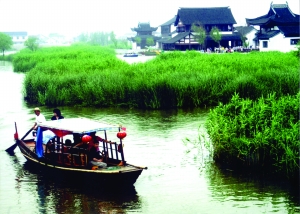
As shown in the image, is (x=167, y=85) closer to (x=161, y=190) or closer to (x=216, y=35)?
(x=161, y=190)

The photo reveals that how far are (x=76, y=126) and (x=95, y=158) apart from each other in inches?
39.6

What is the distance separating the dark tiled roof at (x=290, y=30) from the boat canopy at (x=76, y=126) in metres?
49.4

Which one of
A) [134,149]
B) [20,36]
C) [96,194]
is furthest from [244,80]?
[20,36]

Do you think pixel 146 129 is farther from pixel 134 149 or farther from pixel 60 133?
pixel 60 133

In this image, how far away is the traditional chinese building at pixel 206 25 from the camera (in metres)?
71.9

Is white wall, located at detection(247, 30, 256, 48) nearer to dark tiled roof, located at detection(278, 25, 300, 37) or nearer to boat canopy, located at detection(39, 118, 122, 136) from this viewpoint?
dark tiled roof, located at detection(278, 25, 300, 37)

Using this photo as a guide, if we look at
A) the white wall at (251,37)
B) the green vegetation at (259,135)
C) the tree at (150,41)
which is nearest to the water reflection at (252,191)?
the green vegetation at (259,135)

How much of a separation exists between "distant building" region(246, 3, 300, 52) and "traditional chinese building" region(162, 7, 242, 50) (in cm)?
651

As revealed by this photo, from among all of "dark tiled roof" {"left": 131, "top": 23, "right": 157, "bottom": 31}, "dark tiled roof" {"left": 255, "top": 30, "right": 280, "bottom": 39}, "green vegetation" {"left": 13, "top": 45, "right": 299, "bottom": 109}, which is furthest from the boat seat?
"dark tiled roof" {"left": 131, "top": 23, "right": 157, "bottom": 31}

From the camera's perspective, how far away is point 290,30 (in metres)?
60.0

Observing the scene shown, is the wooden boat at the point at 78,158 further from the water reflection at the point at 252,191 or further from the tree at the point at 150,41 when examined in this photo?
the tree at the point at 150,41

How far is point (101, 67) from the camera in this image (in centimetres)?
3195

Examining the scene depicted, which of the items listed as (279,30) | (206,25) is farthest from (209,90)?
(206,25)

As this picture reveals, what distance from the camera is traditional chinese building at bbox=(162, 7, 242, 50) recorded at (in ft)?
236
